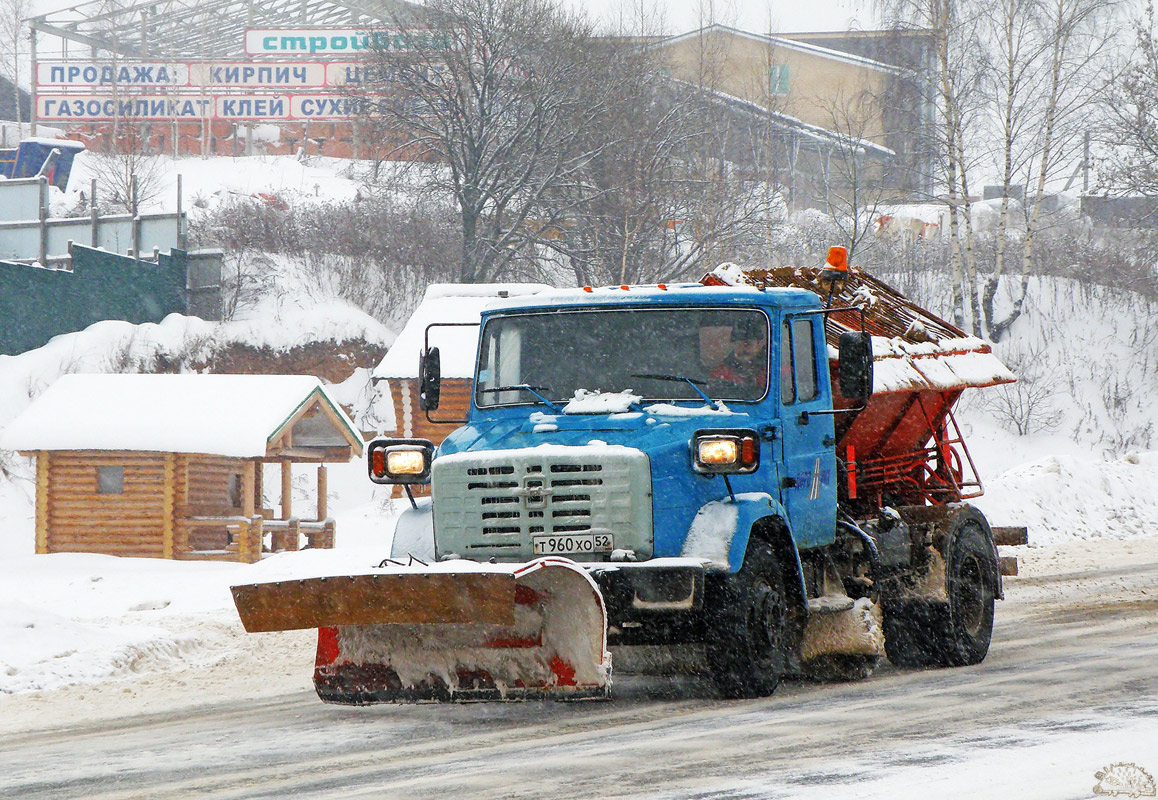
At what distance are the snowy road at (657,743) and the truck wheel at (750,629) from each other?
154 millimetres

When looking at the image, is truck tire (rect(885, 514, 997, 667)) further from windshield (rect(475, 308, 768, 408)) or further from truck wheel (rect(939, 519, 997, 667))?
windshield (rect(475, 308, 768, 408))

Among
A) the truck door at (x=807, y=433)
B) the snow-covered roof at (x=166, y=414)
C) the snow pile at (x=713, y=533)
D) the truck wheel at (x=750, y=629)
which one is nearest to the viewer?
the snow pile at (x=713, y=533)

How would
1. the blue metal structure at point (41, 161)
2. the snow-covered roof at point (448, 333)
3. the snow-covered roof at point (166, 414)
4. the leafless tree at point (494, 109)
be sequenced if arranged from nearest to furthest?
1. the snow-covered roof at point (166, 414)
2. the snow-covered roof at point (448, 333)
3. the leafless tree at point (494, 109)
4. the blue metal structure at point (41, 161)

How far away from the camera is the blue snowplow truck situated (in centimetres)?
687

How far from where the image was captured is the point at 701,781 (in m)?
5.52

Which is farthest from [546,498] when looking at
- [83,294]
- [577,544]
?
[83,294]

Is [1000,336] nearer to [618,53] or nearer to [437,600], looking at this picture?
[618,53]

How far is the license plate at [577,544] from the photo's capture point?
23.6ft

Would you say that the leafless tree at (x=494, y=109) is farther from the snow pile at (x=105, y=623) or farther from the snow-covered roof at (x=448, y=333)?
the snow pile at (x=105, y=623)

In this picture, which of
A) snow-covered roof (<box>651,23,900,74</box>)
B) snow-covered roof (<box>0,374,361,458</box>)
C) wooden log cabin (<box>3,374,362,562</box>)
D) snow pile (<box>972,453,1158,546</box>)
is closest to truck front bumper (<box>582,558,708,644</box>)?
snow pile (<box>972,453,1158,546</box>)

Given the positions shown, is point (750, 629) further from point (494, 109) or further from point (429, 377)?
point (494, 109)

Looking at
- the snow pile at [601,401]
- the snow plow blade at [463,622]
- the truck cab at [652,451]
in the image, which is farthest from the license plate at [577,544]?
the snow pile at [601,401]

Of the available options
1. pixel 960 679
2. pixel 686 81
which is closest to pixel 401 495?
pixel 686 81

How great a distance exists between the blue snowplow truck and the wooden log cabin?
15666mm
